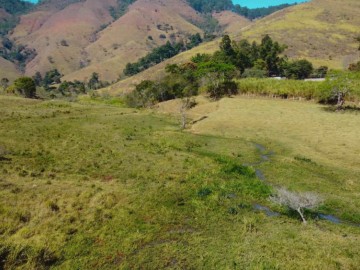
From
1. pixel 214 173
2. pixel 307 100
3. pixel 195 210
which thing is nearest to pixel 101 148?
pixel 214 173

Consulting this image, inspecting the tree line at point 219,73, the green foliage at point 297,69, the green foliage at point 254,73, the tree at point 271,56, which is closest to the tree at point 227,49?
the tree line at point 219,73

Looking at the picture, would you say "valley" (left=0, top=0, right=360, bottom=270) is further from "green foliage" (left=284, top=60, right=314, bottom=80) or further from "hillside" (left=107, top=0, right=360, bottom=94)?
"hillside" (left=107, top=0, right=360, bottom=94)

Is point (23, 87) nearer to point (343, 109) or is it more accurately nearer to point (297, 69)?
point (297, 69)

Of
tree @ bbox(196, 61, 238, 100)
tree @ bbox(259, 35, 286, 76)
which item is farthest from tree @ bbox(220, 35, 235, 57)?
tree @ bbox(196, 61, 238, 100)

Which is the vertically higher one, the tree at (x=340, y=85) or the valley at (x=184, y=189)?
the tree at (x=340, y=85)

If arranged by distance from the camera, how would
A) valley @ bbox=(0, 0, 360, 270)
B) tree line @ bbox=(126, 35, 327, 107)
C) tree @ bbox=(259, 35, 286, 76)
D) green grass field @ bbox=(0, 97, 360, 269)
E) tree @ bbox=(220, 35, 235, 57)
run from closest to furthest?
Result: green grass field @ bbox=(0, 97, 360, 269), valley @ bbox=(0, 0, 360, 270), tree line @ bbox=(126, 35, 327, 107), tree @ bbox=(220, 35, 235, 57), tree @ bbox=(259, 35, 286, 76)

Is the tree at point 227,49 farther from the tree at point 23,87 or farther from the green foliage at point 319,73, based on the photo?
the tree at point 23,87

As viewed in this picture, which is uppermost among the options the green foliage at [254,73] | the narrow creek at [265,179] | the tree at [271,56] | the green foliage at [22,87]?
the tree at [271,56]

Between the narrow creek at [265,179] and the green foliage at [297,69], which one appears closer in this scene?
the narrow creek at [265,179]
